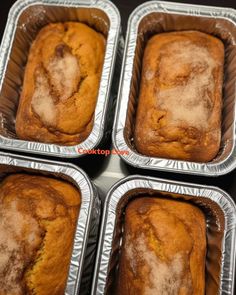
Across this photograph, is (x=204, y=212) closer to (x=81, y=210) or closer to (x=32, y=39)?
(x=81, y=210)

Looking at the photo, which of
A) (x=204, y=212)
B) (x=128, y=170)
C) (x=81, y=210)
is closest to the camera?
(x=81, y=210)

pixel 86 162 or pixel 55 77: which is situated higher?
pixel 55 77

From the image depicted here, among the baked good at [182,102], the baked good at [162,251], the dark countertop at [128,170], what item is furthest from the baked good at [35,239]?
the baked good at [182,102]

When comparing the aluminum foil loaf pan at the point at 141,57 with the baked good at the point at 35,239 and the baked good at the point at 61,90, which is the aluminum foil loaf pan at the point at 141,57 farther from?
the baked good at the point at 35,239

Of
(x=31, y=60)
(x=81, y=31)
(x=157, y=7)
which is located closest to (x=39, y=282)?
(x=31, y=60)

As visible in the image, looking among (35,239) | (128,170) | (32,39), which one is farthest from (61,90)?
(35,239)

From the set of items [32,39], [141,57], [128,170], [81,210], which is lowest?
[81,210]

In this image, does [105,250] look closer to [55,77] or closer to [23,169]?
[23,169]
